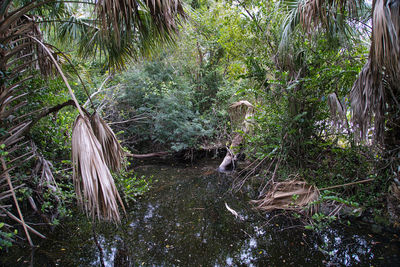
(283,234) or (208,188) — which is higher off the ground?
(283,234)

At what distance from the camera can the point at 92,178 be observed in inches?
63.7

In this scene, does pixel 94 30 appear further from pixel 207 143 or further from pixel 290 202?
pixel 207 143

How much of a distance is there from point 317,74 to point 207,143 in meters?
4.49

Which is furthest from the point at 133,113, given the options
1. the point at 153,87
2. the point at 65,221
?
the point at 65,221

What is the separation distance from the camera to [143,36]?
296 centimetres

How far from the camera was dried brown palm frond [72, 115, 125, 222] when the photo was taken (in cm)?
159

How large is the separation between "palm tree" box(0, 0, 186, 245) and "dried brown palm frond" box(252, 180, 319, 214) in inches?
104

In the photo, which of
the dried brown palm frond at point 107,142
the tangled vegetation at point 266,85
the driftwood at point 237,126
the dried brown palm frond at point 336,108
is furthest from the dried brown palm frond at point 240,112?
the dried brown palm frond at point 107,142

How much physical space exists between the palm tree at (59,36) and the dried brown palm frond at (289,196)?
2.64 meters

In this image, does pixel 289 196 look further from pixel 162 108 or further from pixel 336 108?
pixel 162 108

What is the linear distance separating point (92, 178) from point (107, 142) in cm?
76

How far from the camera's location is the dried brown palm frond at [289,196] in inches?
128

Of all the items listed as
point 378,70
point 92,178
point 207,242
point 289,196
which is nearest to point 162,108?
point 289,196

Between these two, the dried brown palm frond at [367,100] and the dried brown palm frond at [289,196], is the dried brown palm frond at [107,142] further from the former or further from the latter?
the dried brown palm frond at [367,100]
